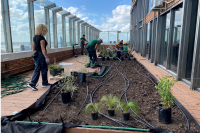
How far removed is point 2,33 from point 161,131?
5.68 meters

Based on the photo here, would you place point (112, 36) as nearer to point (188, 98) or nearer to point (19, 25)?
point (19, 25)

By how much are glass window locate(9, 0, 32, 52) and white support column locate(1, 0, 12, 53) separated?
18 centimetres

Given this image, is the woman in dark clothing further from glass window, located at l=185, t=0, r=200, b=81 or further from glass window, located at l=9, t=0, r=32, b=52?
glass window, located at l=185, t=0, r=200, b=81

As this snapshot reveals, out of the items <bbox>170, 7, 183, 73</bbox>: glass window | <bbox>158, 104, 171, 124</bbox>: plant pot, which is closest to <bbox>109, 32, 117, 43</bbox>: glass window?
<bbox>170, 7, 183, 73</bbox>: glass window

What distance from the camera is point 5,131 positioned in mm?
2055

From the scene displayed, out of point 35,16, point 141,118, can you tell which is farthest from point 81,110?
point 35,16

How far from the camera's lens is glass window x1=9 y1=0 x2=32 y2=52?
18.4 ft

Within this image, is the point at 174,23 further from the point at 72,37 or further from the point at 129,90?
the point at 72,37

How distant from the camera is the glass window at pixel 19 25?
560 centimetres

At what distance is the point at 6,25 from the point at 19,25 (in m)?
0.69

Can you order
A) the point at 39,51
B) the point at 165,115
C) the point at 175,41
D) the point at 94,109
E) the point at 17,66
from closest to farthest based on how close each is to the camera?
the point at 165,115 < the point at 94,109 < the point at 39,51 < the point at 175,41 < the point at 17,66

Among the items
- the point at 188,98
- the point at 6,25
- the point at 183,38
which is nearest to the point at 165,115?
the point at 188,98

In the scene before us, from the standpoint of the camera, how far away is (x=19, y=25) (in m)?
6.00

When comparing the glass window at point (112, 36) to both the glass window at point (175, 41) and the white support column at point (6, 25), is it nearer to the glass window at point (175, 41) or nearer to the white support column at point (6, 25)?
the glass window at point (175, 41)
